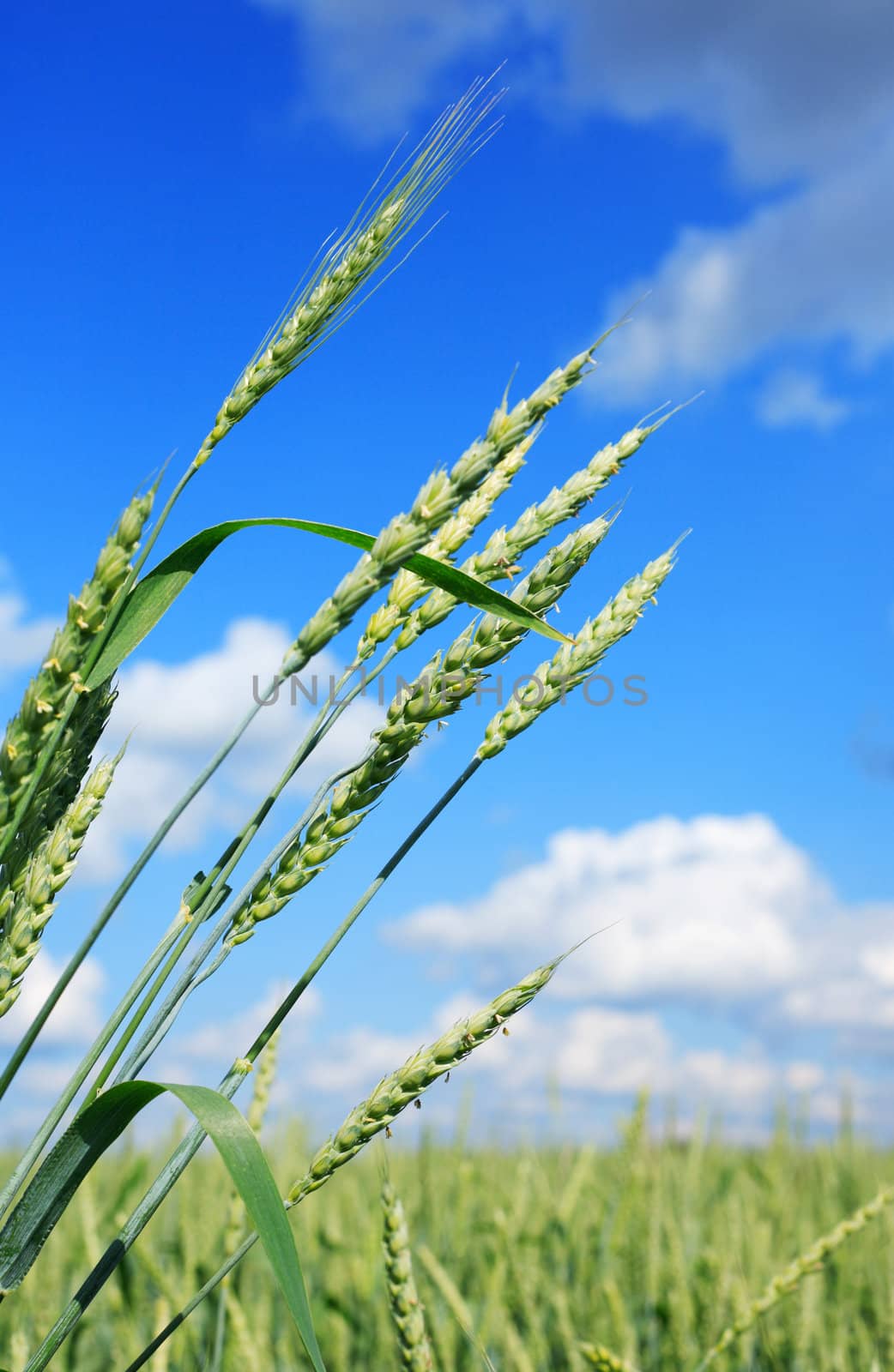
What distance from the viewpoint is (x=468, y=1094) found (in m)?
3.19

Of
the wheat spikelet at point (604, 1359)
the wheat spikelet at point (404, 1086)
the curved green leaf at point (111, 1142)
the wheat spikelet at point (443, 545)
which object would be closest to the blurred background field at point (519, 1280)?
the wheat spikelet at point (604, 1359)

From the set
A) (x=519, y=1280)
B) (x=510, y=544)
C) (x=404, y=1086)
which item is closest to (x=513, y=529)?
(x=510, y=544)

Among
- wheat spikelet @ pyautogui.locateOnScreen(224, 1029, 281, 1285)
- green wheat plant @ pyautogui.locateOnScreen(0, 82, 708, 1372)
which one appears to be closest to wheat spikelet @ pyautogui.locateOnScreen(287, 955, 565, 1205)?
green wheat plant @ pyautogui.locateOnScreen(0, 82, 708, 1372)

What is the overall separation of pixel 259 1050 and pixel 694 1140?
270 centimetres

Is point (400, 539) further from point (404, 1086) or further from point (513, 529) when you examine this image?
point (404, 1086)

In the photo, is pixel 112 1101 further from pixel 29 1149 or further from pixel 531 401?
pixel 531 401

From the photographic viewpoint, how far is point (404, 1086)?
97 centimetres

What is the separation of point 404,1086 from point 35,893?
0.35m

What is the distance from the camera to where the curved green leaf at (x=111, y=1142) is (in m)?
0.80

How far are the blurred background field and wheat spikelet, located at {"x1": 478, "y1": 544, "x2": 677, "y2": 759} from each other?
0.59 meters

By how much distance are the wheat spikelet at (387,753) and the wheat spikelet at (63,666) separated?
0.69 ft

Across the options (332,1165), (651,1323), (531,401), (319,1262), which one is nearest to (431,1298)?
(651,1323)

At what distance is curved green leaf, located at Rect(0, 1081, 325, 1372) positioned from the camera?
2.62 feet

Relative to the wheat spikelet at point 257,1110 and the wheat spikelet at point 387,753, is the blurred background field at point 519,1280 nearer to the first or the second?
the wheat spikelet at point 257,1110
